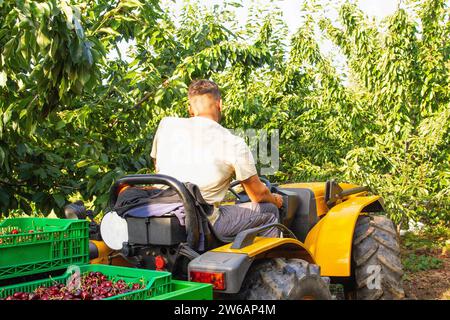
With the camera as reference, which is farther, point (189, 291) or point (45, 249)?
point (45, 249)

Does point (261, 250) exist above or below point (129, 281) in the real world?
above

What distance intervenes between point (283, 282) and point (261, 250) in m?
0.18

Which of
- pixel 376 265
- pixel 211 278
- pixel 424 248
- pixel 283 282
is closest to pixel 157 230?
pixel 211 278

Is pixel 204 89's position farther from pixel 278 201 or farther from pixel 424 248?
pixel 424 248

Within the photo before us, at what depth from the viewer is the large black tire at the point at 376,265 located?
11.6 ft

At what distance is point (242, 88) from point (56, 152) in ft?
8.89

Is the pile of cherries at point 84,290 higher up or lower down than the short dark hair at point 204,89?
lower down

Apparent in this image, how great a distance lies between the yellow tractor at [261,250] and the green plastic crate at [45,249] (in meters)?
0.26

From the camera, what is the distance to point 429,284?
499 cm

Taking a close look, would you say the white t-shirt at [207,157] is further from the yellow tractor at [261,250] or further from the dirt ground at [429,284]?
the dirt ground at [429,284]

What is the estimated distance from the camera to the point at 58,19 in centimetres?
268

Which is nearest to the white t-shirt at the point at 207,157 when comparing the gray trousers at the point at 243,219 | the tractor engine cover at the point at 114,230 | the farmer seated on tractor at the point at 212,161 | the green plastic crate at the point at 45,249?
the farmer seated on tractor at the point at 212,161

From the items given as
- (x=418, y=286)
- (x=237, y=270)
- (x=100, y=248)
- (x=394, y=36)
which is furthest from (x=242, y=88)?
(x=237, y=270)
